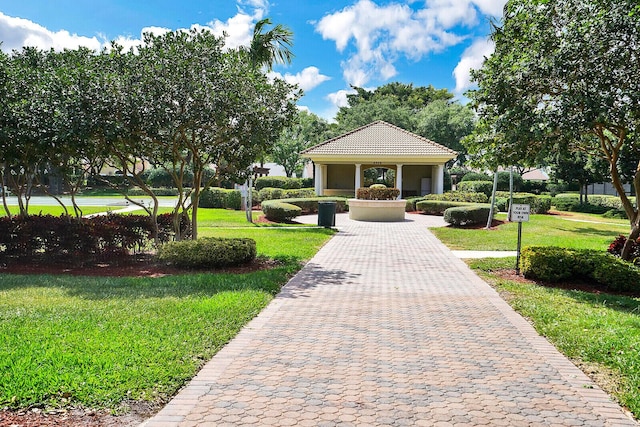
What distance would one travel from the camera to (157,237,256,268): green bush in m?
9.81

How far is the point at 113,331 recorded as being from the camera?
5496 millimetres

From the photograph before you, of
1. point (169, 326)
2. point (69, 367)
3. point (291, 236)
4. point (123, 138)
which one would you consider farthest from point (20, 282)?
point (291, 236)

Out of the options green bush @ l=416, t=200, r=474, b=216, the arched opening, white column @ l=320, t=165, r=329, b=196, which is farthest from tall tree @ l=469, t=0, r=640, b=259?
the arched opening

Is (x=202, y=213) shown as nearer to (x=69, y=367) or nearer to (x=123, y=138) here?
(x=123, y=138)

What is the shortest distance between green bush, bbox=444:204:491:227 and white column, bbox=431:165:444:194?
11097mm

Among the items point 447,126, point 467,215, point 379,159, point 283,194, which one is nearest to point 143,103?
point 467,215

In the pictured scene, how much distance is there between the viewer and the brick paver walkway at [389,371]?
3.78 m

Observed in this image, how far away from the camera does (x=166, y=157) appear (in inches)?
459

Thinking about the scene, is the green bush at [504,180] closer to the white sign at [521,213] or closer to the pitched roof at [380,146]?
the pitched roof at [380,146]

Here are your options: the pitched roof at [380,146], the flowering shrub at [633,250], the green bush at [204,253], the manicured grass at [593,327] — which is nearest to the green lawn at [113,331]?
the green bush at [204,253]

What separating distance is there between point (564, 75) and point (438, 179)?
2362 centimetres

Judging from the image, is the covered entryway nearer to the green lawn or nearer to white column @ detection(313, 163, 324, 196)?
white column @ detection(313, 163, 324, 196)

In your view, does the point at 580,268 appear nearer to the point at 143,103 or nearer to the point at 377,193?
the point at 143,103

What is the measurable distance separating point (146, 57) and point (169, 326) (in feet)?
20.1
